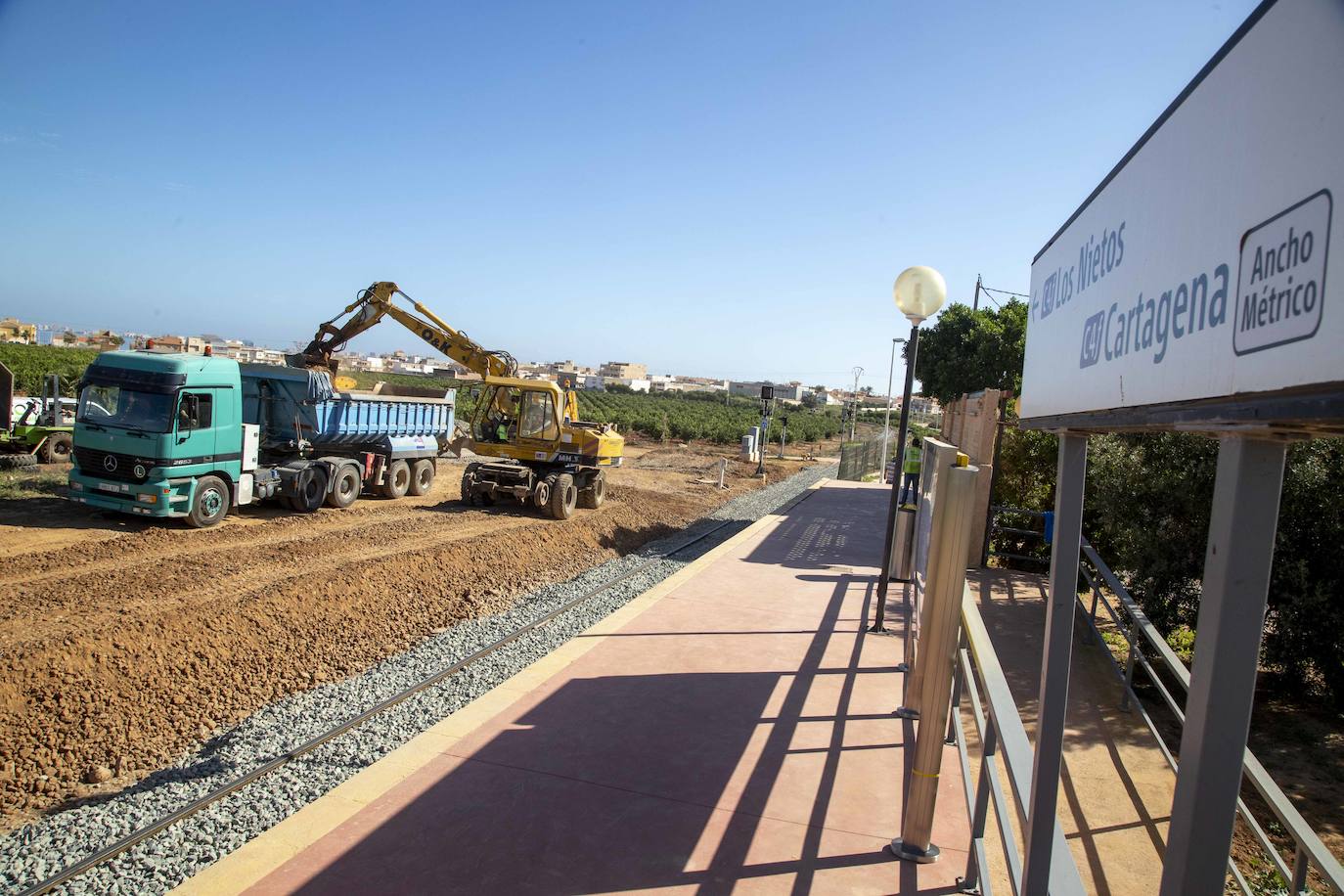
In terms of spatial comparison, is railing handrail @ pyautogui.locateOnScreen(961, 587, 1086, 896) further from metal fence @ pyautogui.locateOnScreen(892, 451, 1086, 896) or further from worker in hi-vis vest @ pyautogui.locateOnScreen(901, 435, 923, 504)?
worker in hi-vis vest @ pyautogui.locateOnScreen(901, 435, 923, 504)

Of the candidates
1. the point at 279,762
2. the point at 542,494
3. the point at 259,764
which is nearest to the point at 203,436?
the point at 542,494

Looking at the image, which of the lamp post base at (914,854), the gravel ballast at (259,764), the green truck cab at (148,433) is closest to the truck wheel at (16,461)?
the green truck cab at (148,433)

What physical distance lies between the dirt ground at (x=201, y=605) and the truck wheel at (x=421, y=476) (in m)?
1.85

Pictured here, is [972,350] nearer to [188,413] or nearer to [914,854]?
[188,413]

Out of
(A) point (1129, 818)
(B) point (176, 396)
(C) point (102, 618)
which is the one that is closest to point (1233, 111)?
(A) point (1129, 818)

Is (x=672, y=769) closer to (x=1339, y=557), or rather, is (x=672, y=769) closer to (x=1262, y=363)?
(x=1262, y=363)

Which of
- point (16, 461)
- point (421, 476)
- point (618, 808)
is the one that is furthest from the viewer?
point (421, 476)

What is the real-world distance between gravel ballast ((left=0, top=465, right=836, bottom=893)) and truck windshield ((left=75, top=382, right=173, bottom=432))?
671 cm

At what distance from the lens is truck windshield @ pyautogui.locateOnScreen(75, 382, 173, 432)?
44.0 ft

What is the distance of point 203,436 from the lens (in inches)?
549

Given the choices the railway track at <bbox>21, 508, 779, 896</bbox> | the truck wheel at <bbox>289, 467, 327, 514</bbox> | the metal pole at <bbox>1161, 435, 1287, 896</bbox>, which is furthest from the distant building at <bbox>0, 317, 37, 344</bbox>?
→ the metal pole at <bbox>1161, 435, 1287, 896</bbox>

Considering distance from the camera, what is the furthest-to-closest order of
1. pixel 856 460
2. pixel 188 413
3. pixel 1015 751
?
pixel 856 460 → pixel 188 413 → pixel 1015 751

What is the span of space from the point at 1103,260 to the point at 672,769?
12.8 feet

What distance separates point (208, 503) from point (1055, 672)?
14.6m
